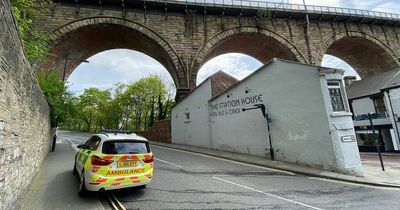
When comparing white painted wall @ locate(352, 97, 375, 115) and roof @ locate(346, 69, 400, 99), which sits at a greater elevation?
roof @ locate(346, 69, 400, 99)

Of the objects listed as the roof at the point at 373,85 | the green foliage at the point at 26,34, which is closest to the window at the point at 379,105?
the roof at the point at 373,85

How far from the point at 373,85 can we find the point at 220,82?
1418 cm

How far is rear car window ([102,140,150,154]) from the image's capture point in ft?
15.5

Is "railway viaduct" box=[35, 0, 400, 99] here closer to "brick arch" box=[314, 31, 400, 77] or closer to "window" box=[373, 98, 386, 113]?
"brick arch" box=[314, 31, 400, 77]

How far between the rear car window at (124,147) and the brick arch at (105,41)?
13.9 meters

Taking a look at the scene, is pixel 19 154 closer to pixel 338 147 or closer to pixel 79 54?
pixel 338 147

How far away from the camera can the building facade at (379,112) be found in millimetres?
13938

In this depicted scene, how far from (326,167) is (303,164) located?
0.98 metres

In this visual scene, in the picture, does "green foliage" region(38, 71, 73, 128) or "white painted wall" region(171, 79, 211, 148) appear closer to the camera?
"green foliage" region(38, 71, 73, 128)

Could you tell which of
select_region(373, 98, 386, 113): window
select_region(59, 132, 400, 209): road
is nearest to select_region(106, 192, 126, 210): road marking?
select_region(59, 132, 400, 209): road

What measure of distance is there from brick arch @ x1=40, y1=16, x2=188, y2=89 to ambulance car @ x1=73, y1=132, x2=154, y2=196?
14.1 m

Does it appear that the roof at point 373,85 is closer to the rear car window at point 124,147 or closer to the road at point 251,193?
the road at point 251,193

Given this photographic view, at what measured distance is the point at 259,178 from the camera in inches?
267

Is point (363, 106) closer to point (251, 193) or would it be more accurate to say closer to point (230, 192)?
point (251, 193)
